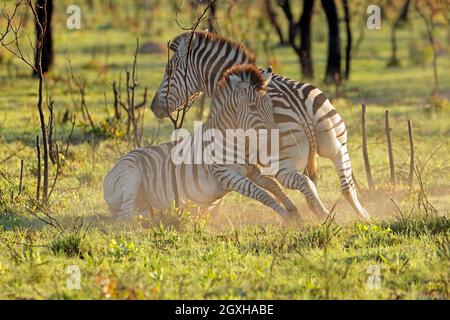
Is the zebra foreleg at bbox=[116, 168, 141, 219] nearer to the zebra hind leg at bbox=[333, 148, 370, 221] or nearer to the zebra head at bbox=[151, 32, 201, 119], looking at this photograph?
the zebra head at bbox=[151, 32, 201, 119]

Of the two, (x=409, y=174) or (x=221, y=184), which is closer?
(x=221, y=184)

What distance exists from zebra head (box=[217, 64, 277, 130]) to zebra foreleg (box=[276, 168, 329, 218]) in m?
0.39

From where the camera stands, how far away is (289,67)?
21.0 m

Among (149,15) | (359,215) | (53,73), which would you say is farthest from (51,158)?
(149,15)

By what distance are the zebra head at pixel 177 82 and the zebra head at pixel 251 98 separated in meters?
0.98

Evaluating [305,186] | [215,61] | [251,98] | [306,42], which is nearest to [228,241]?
[305,186]

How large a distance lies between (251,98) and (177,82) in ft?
4.14

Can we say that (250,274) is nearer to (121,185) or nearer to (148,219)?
(148,219)

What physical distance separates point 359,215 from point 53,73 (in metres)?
11.0

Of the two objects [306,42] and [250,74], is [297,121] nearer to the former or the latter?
[250,74]

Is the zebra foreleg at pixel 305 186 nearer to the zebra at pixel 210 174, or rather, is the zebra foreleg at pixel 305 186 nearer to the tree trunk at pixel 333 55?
the zebra at pixel 210 174

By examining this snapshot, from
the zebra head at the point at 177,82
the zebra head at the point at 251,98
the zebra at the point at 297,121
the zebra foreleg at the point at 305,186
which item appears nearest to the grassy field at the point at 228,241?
the zebra foreleg at the point at 305,186

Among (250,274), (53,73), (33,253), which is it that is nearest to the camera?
(250,274)

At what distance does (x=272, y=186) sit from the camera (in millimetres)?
8078
